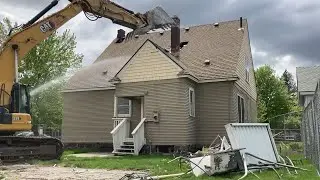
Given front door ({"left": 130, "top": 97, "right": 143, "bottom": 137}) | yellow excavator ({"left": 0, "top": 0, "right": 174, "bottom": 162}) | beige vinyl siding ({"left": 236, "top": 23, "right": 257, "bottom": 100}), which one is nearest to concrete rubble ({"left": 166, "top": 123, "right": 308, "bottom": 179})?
yellow excavator ({"left": 0, "top": 0, "right": 174, "bottom": 162})

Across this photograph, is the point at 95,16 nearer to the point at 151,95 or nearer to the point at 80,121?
the point at 151,95

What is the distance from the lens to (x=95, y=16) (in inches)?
648

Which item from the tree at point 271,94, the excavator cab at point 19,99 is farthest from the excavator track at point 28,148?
the tree at point 271,94

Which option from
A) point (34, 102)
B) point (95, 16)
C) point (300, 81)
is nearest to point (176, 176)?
point (95, 16)

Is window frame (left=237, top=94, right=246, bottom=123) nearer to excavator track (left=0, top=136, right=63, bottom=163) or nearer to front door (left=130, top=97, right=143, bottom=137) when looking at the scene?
front door (left=130, top=97, right=143, bottom=137)

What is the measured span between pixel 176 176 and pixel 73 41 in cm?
4342

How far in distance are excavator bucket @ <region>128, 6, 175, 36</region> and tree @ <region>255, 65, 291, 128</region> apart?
45.7 metres

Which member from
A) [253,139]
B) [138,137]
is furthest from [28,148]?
→ [253,139]

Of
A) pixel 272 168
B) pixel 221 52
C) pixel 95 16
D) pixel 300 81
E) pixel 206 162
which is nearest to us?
pixel 206 162

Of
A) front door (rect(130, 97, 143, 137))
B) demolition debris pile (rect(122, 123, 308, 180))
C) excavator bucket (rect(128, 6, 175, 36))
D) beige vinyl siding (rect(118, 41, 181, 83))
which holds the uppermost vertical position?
excavator bucket (rect(128, 6, 175, 36))

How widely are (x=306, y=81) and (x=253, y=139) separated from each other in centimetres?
3005

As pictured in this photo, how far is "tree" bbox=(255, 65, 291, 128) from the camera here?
6281cm

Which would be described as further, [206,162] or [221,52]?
[221,52]

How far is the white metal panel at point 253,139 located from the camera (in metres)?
11.0
